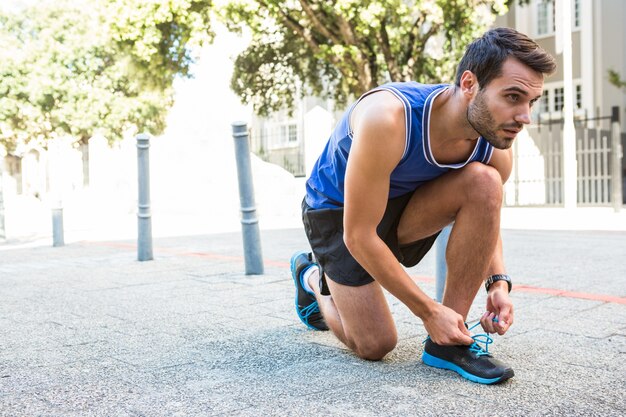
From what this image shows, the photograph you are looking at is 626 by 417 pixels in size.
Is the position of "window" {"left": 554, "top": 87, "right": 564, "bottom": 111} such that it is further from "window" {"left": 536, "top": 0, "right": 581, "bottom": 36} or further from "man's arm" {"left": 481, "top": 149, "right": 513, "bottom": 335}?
"man's arm" {"left": 481, "top": 149, "right": 513, "bottom": 335}

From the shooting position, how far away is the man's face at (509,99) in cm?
234

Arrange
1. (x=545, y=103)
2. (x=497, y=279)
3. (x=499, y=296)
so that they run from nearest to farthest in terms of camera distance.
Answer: (x=499, y=296)
(x=497, y=279)
(x=545, y=103)

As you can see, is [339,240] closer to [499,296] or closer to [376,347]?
[376,347]

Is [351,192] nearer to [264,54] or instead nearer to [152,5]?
[152,5]

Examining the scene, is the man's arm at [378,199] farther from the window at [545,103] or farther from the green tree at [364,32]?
the window at [545,103]

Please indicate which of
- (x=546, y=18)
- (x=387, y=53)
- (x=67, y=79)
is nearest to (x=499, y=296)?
(x=387, y=53)

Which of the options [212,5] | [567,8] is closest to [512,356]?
[567,8]

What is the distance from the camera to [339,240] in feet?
9.88

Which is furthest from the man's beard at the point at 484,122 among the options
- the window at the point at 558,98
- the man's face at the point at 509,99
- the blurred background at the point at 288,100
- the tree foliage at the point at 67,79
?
the tree foliage at the point at 67,79

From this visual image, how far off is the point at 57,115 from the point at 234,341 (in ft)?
107

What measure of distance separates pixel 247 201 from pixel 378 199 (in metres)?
3.30

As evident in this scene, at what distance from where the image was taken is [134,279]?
5.74 meters

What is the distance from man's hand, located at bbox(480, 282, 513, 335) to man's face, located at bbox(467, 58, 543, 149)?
647 millimetres

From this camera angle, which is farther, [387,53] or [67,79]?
[67,79]
